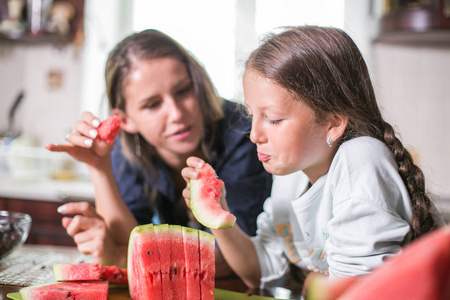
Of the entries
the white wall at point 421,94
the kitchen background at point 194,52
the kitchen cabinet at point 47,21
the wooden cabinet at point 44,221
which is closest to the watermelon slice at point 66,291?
the wooden cabinet at point 44,221

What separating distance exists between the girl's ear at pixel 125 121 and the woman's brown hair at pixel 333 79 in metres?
0.75

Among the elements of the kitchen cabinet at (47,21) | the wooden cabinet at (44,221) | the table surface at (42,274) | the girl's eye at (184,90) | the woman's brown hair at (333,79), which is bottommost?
the wooden cabinet at (44,221)

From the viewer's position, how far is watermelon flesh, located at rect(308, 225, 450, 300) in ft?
1.32

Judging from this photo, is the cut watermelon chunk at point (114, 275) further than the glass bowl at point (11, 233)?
No

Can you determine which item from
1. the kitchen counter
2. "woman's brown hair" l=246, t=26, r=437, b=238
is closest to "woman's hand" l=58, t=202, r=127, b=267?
"woman's brown hair" l=246, t=26, r=437, b=238

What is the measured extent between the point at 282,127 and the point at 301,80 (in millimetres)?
113

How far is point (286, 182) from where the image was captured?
130 cm

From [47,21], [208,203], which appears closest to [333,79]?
[208,203]

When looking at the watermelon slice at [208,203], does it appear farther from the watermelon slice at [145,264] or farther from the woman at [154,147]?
the woman at [154,147]

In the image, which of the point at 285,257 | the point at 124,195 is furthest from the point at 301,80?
the point at 124,195

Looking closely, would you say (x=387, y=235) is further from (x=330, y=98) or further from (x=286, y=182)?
(x=286, y=182)

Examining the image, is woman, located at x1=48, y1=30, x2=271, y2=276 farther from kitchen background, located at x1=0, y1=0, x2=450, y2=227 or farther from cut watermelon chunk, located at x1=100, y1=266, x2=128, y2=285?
kitchen background, located at x1=0, y1=0, x2=450, y2=227

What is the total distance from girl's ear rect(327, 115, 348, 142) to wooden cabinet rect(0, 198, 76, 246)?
88.6 inches

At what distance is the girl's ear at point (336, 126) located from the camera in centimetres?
102
